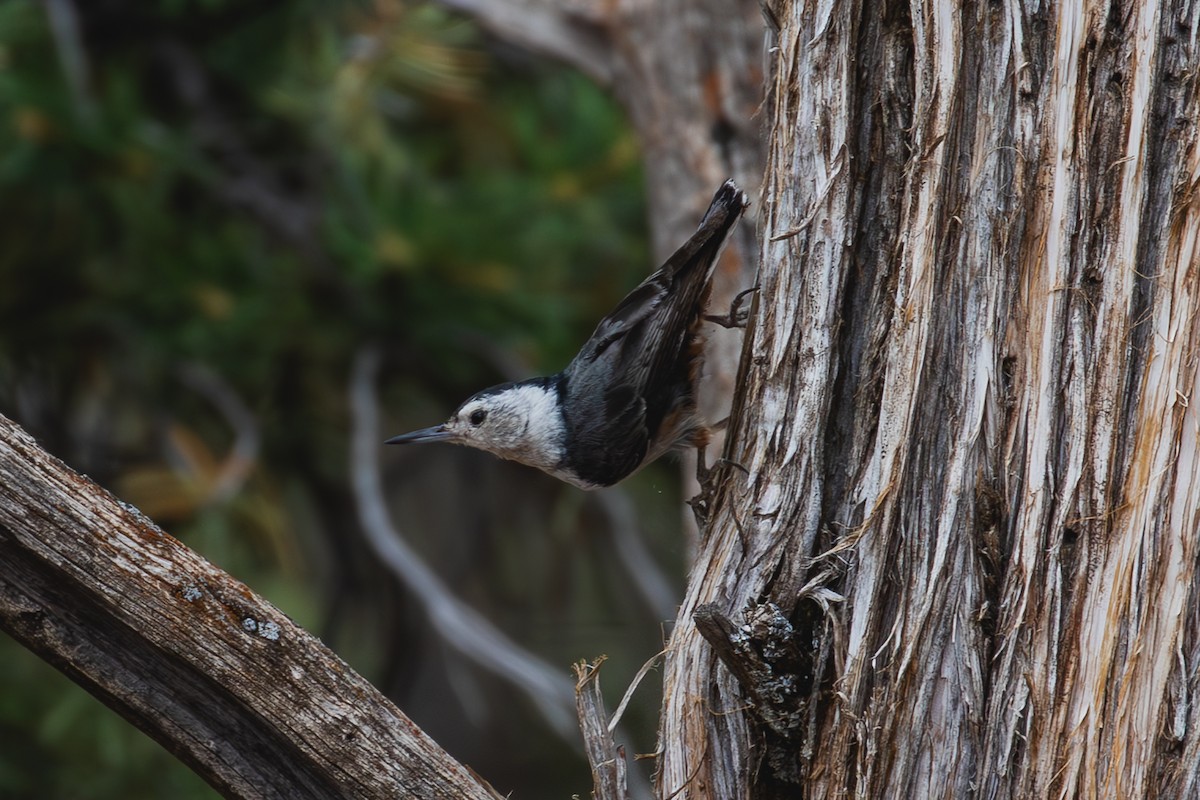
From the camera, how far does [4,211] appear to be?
4008mm

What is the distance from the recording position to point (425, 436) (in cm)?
284

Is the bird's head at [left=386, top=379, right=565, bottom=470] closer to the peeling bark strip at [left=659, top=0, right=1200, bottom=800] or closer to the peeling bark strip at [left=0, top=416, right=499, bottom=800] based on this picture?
the peeling bark strip at [left=659, top=0, right=1200, bottom=800]

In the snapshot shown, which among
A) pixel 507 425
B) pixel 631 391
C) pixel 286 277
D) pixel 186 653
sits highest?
pixel 286 277

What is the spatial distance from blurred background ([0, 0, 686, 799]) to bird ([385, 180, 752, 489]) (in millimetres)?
557

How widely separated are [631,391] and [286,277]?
1927 millimetres

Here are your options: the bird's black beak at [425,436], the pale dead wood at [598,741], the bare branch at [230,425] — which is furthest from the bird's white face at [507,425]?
the bare branch at [230,425]

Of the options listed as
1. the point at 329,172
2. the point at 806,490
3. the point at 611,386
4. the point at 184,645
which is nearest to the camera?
the point at 184,645

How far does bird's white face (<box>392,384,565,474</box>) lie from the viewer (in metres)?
2.78

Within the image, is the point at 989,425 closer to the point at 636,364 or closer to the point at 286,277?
the point at 636,364

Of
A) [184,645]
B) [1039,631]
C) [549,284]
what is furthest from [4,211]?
[1039,631]

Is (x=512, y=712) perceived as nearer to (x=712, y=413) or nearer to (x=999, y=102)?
(x=712, y=413)

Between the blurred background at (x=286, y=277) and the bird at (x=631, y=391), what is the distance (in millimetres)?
557

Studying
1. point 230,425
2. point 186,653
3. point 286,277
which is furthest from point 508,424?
point 230,425

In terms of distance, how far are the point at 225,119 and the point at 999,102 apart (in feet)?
→ 11.4
